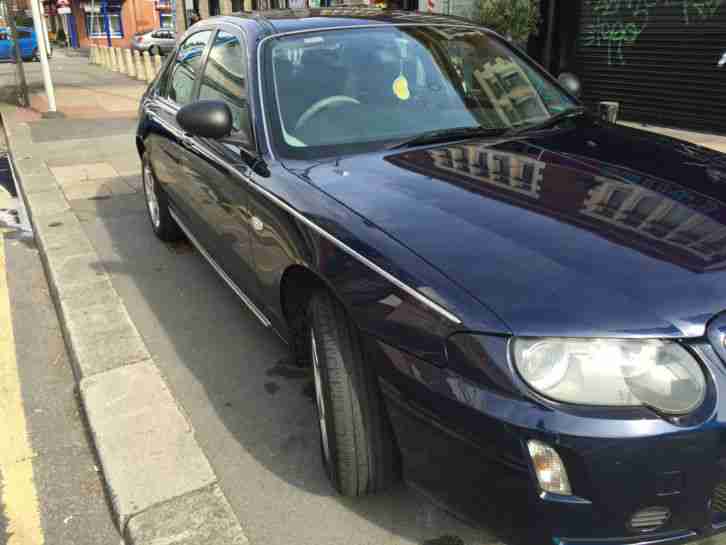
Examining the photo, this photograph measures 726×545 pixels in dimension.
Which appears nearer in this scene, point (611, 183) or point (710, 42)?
point (611, 183)

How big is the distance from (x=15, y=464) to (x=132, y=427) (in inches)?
20.7

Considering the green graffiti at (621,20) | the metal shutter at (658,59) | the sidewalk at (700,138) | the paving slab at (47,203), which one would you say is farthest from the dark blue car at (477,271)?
the green graffiti at (621,20)

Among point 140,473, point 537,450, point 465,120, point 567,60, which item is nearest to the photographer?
point 537,450

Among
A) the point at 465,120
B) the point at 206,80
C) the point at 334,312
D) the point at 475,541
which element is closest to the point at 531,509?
the point at 475,541

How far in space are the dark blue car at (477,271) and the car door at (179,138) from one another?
510 mm

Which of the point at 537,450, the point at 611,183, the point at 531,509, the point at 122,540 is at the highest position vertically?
the point at 611,183

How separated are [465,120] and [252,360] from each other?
166 cm

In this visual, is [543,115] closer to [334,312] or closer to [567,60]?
[334,312]

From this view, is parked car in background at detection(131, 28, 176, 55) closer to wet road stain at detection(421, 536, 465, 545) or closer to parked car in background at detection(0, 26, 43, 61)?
parked car in background at detection(0, 26, 43, 61)

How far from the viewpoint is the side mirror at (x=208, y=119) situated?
304 centimetres

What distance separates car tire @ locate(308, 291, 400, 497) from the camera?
2232 mm

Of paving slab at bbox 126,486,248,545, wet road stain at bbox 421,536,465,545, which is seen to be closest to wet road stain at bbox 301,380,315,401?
paving slab at bbox 126,486,248,545

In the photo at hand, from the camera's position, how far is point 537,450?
1720 millimetres

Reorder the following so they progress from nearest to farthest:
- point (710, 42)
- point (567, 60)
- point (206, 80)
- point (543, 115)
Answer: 1. point (543, 115)
2. point (206, 80)
3. point (710, 42)
4. point (567, 60)
